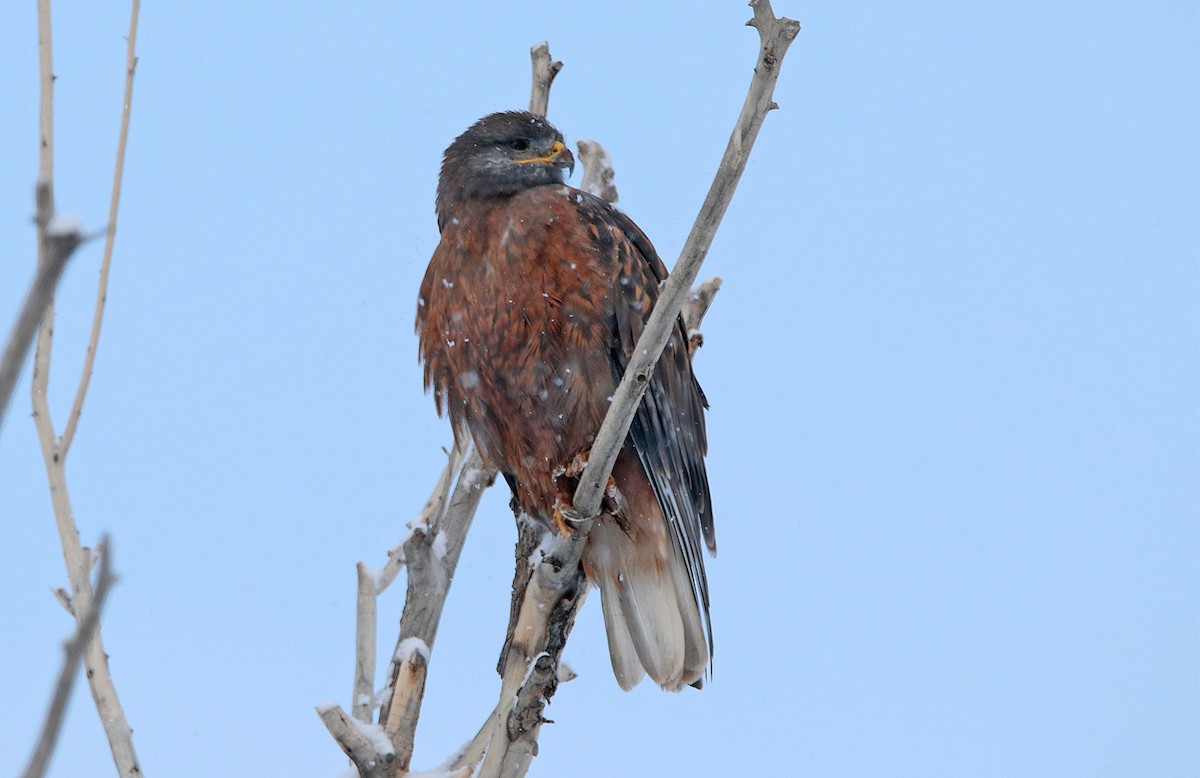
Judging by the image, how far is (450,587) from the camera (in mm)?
3395

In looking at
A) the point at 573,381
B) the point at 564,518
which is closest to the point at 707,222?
the point at 564,518

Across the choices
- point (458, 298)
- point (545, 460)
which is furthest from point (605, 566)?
point (458, 298)

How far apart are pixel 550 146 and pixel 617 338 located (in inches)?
32.9

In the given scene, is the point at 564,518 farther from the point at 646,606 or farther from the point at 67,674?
the point at 67,674

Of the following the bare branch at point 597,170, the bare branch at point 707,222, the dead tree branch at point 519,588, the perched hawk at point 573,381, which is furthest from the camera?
the bare branch at point 597,170

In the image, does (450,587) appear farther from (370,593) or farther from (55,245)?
(55,245)

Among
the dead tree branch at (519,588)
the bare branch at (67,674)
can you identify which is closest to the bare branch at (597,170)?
the dead tree branch at (519,588)

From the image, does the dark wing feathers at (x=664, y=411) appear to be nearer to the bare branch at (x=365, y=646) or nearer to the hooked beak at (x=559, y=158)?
the hooked beak at (x=559, y=158)

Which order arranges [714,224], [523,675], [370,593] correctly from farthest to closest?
[370,593] < [523,675] < [714,224]

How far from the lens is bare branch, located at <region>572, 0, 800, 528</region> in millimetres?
2061

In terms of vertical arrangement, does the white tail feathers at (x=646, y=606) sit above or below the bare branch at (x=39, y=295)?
above

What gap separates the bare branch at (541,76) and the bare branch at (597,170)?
0.25 metres

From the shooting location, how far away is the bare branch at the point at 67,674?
0.60 m

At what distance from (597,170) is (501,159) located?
1.76 feet
